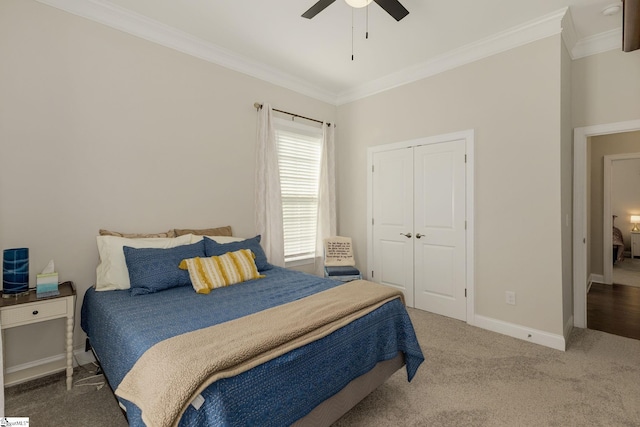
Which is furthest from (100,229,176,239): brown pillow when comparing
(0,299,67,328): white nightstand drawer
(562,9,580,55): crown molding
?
(562,9,580,55): crown molding

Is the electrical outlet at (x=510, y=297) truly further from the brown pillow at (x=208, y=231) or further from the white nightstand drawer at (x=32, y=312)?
the white nightstand drawer at (x=32, y=312)

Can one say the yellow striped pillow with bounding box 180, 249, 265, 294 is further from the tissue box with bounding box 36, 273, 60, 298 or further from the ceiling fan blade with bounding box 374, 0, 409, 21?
the ceiling fan blade with bounding box 374, 0, 409, 21

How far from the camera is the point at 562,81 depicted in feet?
9.17

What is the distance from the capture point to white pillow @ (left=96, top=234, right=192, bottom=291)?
2.35 metres

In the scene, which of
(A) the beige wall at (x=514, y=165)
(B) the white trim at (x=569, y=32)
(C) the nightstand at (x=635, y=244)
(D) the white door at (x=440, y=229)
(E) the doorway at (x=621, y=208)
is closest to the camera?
(B) the white trim at (x=569, y=32)

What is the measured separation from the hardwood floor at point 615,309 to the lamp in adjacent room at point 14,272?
5007mm

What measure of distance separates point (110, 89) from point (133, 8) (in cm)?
71

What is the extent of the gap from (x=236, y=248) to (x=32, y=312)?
4.74 feet

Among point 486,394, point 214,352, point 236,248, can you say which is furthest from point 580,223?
point 214,352

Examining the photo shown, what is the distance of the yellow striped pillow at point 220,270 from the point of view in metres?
2.38

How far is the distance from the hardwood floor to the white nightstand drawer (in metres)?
4.74

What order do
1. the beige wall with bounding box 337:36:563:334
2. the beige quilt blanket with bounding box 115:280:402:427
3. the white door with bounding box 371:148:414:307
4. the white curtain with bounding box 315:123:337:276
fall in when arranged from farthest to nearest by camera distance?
the white curtain with bounding box 315:123:337:276
the white door with bounding box 371:148:414:307
the beige wall with bounding box 337:36:563:334
the beige quilt blanket with bounding box 115:280:402:427

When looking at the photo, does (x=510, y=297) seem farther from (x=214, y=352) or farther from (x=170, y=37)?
(x=170, y=37)

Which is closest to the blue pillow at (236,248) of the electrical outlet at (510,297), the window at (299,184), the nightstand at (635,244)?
the window at (299,184)
